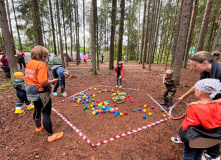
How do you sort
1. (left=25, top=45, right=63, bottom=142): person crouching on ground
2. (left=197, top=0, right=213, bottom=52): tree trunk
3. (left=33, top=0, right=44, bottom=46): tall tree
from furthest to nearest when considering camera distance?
1. (left=33, top=0, right=44, bottom=46): tall tree
2. (left=197, top=0, right=213, bottom=52): tree trunk
3. (left=25, top=45, right=63, bottom=142): person crouching on ground

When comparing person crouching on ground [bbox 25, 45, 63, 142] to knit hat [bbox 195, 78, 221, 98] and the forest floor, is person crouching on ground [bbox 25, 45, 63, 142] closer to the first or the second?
the forest floor

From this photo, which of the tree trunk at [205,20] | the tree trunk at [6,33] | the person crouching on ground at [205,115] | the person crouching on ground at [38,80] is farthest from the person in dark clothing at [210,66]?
the tree trunk at [205,20]

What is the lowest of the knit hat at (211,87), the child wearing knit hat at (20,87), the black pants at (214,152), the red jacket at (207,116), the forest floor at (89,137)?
the forest floor at (89,137)

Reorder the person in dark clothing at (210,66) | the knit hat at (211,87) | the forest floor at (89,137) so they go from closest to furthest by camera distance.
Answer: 1. the knit hat at (211,87)
2. the person in dark clothing at (210,66)
3. the forest floor at (89,137)

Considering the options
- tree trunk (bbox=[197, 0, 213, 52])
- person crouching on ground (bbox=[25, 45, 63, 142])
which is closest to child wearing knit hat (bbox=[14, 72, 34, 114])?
person crouching on ground (bbox=[25, 45, 63, 142])

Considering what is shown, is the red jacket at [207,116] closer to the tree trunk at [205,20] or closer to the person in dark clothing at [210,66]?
the person in dark clothing at [210,66]

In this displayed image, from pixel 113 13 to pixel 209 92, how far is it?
9.66 m

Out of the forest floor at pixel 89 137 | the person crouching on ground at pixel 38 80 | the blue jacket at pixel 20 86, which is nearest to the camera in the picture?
the person crouching on ground at pixel 38 80

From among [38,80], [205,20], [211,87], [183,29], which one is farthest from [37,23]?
[205,20]

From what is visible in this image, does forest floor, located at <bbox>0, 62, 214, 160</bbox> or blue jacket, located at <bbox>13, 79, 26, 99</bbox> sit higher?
blue jacket, located at <bbox>13, 79, 26, 99</bbox>

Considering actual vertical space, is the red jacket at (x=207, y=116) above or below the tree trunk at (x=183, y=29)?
below

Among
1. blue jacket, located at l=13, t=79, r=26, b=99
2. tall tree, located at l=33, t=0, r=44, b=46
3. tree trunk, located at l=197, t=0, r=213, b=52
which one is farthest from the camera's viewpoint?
tall tree, located at l=33, t=0, r=44, b=46

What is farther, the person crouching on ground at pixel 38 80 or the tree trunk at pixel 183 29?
the tree trunk at pixel 183 29

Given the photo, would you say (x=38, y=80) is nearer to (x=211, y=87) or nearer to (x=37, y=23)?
(x=211, y=87)
